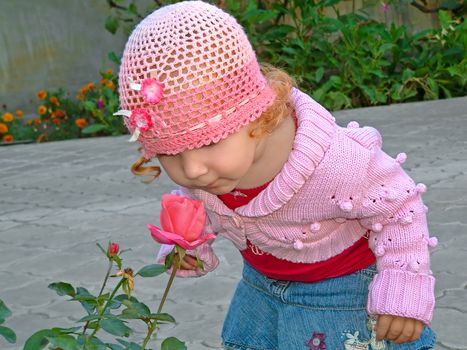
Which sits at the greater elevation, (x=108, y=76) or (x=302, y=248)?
(x=302, y=248)

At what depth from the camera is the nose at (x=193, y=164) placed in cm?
193

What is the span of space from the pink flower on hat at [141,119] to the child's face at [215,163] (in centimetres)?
10

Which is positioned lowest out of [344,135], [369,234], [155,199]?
[155,199]

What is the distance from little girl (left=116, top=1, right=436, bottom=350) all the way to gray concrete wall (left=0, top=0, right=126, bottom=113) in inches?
282

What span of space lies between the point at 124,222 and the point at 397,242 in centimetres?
299

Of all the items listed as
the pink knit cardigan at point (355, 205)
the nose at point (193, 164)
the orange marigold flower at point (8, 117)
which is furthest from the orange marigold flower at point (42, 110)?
the nose at point (193, 164)

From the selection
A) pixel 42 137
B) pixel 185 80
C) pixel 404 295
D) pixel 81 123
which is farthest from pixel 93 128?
pixel 185 80

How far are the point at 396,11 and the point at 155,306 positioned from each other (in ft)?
20.6

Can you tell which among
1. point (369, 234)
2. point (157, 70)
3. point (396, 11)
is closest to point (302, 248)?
point (369, 234)

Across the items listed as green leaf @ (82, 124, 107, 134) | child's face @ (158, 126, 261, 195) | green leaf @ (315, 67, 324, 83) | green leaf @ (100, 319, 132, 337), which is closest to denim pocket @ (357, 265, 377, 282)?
child's face @ (158, 126, 261, 195)

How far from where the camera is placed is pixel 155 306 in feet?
12.1

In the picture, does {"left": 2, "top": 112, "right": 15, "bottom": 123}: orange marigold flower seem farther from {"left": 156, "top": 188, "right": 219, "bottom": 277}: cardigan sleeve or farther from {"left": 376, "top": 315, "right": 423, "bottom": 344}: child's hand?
{"left": 376, "top": 315, "right": 423, "bottom": 344}: child's hand

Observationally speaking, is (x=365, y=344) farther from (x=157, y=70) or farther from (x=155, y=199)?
(x=155, y=199)

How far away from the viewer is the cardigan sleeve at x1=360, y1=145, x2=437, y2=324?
7.02 feet
